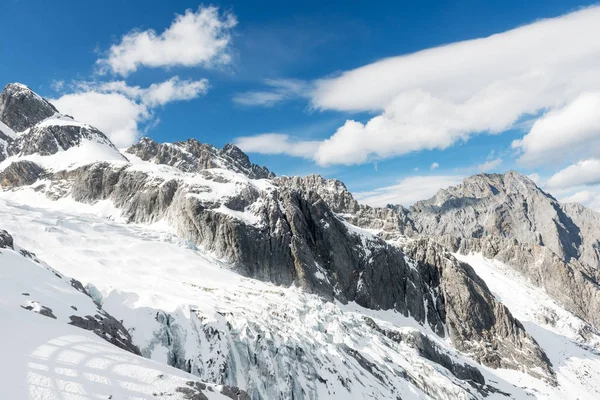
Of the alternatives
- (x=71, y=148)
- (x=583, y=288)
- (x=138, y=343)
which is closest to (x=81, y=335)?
(x=138, y=343)

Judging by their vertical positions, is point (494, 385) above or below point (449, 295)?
below

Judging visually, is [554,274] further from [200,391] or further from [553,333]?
[200,391]

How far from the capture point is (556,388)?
271ft

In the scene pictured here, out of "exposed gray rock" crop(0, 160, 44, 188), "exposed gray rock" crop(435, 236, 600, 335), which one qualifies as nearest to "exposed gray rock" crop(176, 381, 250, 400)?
"exposed gray rock" crop(0, 160, 44, 188)

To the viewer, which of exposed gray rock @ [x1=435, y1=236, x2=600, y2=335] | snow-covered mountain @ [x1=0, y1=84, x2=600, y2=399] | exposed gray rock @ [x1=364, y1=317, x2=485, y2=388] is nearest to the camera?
snow-covered mountain @ [x1=0, y1=84, x2=600, y2=399]

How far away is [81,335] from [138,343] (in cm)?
1608

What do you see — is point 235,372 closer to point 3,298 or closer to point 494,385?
point 3,298

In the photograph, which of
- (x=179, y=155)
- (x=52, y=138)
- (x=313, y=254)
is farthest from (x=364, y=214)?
(x=52, y=138)

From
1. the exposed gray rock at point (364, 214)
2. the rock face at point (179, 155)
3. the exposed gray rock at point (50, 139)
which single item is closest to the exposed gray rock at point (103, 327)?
the exposed gray rock at point (50, 139)

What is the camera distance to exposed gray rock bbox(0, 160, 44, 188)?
9431 centimetres

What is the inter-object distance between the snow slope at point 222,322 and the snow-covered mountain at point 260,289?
0.21 m

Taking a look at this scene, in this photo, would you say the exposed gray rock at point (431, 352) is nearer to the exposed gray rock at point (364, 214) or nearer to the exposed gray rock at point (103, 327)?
the exposed gray rock at point (364, 214)

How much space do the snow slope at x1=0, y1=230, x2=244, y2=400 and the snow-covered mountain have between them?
17 cm

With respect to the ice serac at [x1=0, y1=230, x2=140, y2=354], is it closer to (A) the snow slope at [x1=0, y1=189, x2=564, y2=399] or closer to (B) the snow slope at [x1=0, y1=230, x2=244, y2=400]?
(B) the snow slope at [x1=0, y1=230, x2=244, y2=400]
